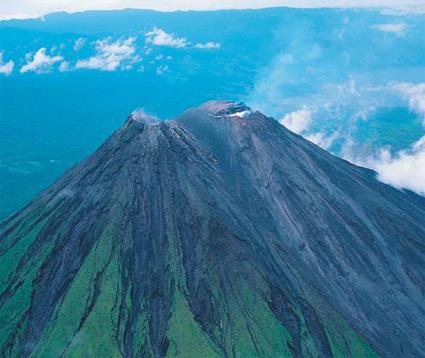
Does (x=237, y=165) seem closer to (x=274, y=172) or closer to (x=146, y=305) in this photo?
(x=274, y=172)

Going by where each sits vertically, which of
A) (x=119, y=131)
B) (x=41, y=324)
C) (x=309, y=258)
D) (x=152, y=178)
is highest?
(x=119, y=131)

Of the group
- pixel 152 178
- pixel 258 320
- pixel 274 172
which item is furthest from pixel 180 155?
pixel 258 320

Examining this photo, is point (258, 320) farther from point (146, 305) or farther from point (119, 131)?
point (119, 131)

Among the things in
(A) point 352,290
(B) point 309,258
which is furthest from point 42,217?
(A) point 352,290

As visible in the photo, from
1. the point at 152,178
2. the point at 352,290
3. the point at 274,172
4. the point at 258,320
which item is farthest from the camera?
the point at 274,172

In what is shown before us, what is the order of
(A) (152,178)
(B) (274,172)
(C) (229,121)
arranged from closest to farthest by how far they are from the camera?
(A) (152,178) → (B) (274,172) → (C) (229,121)

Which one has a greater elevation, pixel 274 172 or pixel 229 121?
pixel 229 121

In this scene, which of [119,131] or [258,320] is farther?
[119,131]
